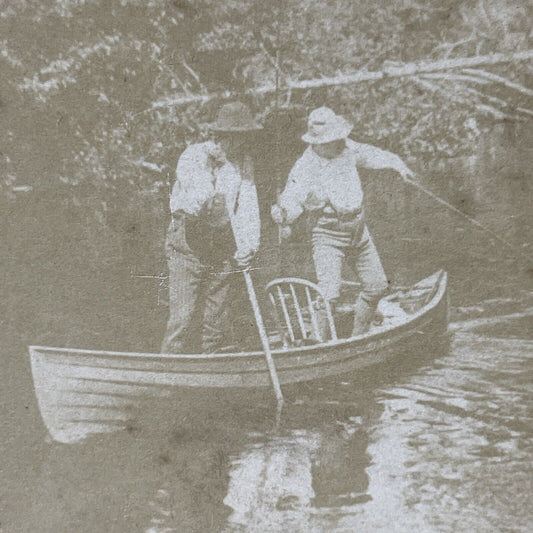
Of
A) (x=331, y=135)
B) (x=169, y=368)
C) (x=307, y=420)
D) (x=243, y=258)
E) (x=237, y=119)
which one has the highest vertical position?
(x=237, y=119)

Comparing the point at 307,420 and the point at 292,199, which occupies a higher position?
the point at 292,199

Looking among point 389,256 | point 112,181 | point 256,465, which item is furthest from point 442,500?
point 112,181

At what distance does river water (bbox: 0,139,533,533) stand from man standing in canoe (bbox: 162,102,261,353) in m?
0.18

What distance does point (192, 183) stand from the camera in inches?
152

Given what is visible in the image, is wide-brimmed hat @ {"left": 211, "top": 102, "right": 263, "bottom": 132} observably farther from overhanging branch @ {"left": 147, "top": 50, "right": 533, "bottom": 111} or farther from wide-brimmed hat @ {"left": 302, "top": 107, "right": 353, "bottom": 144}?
wide-brimmed hat @ {"left": 302, "top": 107, "right": 353, "bottom": 144}

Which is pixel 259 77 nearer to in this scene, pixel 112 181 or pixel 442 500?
pixel 112 181

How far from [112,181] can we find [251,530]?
1.87 meters

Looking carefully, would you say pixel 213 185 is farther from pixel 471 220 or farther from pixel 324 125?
pixel 471 220

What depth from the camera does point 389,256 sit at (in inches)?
153

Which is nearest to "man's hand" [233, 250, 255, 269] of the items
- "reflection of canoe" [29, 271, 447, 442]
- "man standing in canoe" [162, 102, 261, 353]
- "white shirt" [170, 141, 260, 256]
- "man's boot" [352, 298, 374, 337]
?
"man standing in canoe" [162, 102, 261, 353]

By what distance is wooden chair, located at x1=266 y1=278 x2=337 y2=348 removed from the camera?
3900mm

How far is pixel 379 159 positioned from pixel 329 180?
0.28 m

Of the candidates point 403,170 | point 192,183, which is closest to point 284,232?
point 192,183

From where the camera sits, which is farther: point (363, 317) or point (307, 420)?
point (363, 317)
